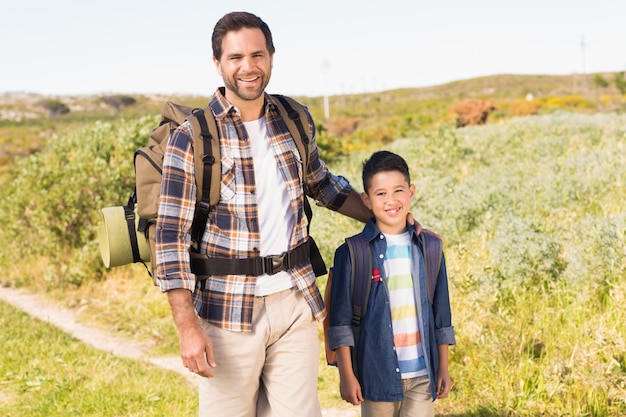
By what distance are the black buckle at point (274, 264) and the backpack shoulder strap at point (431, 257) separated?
66 cm

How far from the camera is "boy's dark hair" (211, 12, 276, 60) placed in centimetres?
265

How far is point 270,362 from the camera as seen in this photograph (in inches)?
110

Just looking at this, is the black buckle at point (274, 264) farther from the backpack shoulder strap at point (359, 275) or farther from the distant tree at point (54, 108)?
the distant tree at point (54, 108)

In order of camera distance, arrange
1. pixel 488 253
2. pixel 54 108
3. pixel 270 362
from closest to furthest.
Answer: pixel 270 362 → pixel 488 253 → pixel 54 108

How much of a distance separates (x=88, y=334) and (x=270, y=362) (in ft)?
16.1

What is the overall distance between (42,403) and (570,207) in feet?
17.9

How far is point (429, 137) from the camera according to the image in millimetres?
12086

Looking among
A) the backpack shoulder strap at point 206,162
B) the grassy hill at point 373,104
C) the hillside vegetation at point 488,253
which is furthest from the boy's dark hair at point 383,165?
the grassy hill at point 373,104

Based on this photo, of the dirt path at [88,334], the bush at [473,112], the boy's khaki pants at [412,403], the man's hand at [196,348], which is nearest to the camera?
the man's hand at [196,348]

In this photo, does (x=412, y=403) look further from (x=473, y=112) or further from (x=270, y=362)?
(x=473, y=112)

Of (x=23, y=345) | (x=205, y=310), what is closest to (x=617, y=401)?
(x=205, y=310)

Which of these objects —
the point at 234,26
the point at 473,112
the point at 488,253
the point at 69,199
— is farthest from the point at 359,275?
the point at 473,112

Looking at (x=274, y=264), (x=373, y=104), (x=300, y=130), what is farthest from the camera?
(x=373, y=104)

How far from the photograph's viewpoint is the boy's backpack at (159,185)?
259 centimetres
